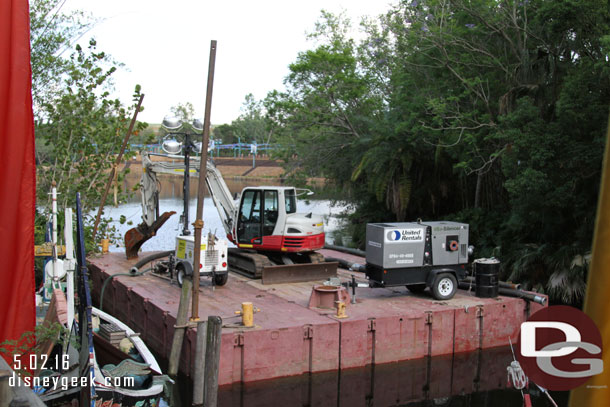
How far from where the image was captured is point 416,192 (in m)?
26.0

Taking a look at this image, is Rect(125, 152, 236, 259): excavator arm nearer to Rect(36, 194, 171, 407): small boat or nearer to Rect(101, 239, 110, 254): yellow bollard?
Rect(101, 239, 110, 254): yellow bollard

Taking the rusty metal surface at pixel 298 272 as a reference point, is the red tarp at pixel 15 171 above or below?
above

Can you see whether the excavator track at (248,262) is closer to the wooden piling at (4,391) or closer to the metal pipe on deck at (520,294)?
the metal pipe on deck at (520,294)

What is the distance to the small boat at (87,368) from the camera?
7.21 metres

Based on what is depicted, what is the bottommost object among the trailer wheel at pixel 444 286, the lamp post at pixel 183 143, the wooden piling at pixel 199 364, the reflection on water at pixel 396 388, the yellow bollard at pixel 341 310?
the reflection on water at pixel 396 388

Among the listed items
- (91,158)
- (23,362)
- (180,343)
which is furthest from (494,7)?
(23,362)

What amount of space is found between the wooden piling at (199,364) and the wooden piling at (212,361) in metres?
Answer: 0.52

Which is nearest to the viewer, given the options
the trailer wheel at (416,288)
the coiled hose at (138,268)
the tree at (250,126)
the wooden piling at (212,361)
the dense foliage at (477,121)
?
the wooden piling at (212,361)

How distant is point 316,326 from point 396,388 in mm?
2016

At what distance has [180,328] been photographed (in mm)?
11078

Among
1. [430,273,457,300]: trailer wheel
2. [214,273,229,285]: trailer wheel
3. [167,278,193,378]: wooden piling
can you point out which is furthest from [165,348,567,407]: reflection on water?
[214,273,229,285]: trailer wheel

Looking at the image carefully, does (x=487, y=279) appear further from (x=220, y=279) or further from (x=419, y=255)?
(x=220, y=279)

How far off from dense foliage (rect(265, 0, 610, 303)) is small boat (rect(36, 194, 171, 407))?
11866 mm

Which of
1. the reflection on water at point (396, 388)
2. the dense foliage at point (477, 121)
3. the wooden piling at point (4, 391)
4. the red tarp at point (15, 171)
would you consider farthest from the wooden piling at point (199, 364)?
the dense foliage at point (477, 121)
